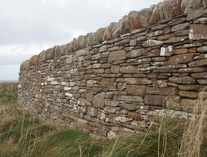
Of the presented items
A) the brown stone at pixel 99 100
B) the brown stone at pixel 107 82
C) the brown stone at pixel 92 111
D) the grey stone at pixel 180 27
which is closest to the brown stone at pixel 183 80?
the grey stone at pixel 180 27

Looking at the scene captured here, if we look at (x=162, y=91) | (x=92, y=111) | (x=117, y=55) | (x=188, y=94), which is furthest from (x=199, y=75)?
(x=92, y=111)

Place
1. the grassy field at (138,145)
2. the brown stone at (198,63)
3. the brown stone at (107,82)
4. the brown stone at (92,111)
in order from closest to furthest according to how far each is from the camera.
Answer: the grassy field at (138,145) < the brown stone at (198,63) < the brown stone at (107,82) < the brown stone at (92,111)

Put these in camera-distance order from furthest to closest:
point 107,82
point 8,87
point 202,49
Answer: point 8,87 < point 107,82 < point 202,49

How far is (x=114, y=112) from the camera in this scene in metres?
3.30

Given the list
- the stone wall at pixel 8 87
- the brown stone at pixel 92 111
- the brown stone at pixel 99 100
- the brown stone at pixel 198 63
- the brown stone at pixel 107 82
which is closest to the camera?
the brown stone at pixel 198 63

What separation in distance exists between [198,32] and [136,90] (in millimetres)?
1085

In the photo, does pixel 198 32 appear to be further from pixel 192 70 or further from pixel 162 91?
pixel 162 91

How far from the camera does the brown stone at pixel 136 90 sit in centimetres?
288

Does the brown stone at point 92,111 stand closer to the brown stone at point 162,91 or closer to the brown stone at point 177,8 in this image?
the brown stone at point 162,91

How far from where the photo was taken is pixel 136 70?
2984 millimetres

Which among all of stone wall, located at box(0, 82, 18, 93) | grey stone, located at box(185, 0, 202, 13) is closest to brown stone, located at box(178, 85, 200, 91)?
grey stone, located at box(185, 0, 202, 13)

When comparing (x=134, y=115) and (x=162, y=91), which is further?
(x=134, y=115)

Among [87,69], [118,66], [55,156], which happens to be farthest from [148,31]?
[55,156]

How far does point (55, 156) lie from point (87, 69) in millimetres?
1852
